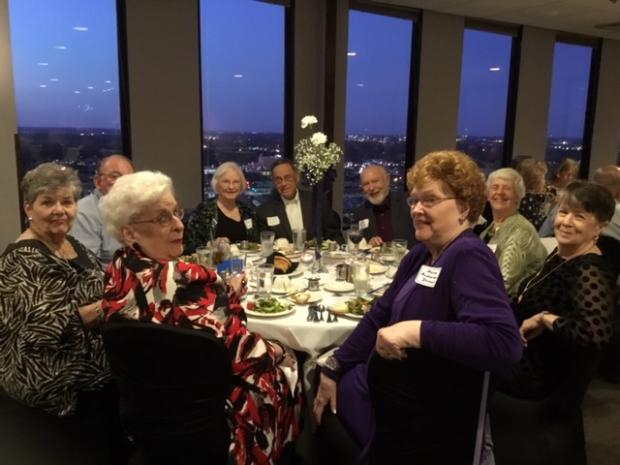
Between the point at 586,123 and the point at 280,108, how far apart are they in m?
5.28

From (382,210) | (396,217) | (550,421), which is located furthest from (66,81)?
(550,421)

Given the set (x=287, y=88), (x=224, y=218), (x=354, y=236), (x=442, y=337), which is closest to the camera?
(x=442, y=337)

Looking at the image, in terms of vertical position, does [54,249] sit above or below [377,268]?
above

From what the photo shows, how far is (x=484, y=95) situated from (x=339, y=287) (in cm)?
553

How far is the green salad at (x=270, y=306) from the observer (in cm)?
227

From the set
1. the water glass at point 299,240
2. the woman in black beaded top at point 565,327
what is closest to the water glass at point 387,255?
the water glass at point 299,240

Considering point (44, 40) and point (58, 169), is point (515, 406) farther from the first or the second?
point (44, 40)

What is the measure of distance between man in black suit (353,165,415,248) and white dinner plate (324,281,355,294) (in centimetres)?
140

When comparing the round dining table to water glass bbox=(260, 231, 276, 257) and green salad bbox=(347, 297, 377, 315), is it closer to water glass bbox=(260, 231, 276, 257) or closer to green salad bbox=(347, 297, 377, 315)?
green salad bbox=(347, 297, 377, 315)


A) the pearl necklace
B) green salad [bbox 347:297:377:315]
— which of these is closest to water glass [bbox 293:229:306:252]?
green salad [bbox 347:297:377:315]

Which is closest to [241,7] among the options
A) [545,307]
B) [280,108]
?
[280,108]

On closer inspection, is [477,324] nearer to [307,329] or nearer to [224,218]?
[307,329]

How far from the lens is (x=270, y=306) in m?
2.29

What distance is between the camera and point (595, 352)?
1.94 metres
